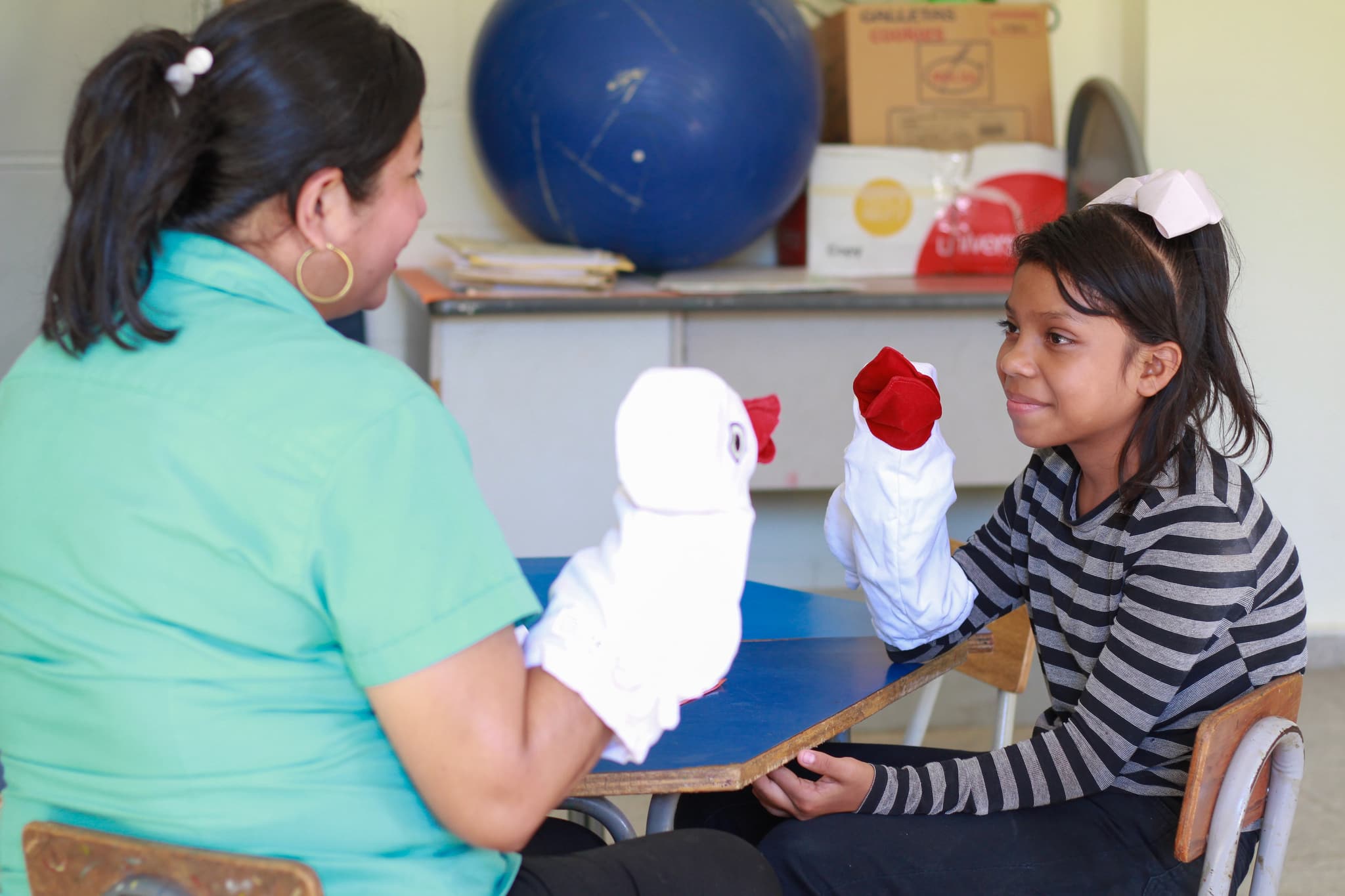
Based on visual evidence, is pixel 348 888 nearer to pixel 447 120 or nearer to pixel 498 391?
pixel 498 391

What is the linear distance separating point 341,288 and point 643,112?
162cm

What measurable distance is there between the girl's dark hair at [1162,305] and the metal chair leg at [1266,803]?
0.27 meters

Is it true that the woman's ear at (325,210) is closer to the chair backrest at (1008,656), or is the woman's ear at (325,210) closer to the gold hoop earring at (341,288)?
the gold hoop earring at (341,288)

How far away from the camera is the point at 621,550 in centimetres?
75

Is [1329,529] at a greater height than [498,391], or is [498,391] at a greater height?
[498,391]

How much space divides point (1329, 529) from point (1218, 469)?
200 cm

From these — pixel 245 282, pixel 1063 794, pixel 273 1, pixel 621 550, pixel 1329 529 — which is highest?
pixel 273 1

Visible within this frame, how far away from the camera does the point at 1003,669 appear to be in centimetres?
155

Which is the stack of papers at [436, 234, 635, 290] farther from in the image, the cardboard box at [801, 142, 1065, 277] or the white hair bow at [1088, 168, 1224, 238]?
the white hair bow at [1088, 168, 1224, 238]

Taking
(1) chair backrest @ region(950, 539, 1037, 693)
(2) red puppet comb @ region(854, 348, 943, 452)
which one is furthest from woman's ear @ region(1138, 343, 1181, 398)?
(1) chair backrest @ region(950, 539, 1037, 693)

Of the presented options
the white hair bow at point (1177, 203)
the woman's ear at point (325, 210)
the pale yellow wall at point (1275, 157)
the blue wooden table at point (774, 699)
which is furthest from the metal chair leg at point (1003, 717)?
the pale yellow wall at point (1275, 157)

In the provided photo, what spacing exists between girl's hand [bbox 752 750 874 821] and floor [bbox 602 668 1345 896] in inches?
43.1

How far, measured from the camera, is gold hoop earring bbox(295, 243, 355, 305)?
2.67 ft

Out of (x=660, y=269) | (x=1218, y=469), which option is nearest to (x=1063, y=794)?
(x=1218, y=469)
